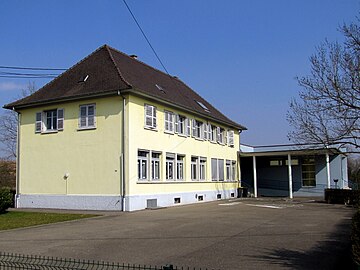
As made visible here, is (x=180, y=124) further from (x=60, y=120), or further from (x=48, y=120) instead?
(x=48, y=120)

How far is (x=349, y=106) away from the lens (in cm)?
1919

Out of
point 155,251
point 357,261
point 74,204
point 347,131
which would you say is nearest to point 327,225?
point 347,131

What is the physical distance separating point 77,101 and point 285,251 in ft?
56.7

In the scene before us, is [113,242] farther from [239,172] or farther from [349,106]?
[239,172]

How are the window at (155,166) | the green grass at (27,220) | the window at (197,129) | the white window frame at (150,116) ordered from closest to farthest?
the green grass at (27,220), the white window frame at (150,116), the window at (155,166), the window at (197,129)

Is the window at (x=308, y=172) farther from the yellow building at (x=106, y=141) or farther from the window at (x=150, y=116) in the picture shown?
the window at (x=150, y=116)

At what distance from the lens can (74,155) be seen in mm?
24359

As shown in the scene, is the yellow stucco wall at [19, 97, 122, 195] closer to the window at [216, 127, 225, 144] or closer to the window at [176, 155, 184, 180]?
the window at [176, 155, 184, 180]

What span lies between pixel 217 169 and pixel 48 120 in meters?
14.1

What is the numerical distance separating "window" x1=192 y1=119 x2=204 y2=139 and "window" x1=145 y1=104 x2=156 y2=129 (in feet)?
18.8

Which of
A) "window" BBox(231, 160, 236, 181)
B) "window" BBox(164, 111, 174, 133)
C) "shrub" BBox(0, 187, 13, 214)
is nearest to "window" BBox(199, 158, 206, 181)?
"window" BBox(164, 111, 174, 133)

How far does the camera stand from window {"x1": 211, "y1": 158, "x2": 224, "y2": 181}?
33500 mm

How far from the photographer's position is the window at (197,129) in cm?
3064

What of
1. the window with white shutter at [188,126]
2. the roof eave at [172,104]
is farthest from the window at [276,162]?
the window with white shutter at [188,126]
